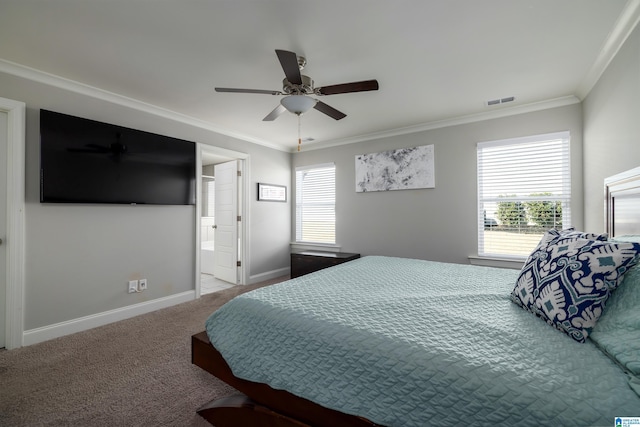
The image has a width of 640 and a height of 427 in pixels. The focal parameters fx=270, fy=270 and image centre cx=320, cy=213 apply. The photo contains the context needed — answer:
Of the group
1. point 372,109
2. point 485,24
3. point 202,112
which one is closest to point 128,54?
point 202,112

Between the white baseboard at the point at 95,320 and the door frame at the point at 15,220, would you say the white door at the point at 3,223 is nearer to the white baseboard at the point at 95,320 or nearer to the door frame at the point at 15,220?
the door frame at the point at 15,220

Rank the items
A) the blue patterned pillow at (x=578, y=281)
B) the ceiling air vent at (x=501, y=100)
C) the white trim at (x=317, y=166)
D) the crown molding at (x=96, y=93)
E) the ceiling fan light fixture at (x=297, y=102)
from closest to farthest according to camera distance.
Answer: the blue patterned pillow at (x=578, y=281), the ceiling fan light fixture at (x=297, y=102), the crown molding at (x=96, y=93), the ceiling air vent at (x=501, y=100), the white trim at (x=317, y=166)

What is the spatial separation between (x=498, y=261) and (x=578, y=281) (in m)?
2.52

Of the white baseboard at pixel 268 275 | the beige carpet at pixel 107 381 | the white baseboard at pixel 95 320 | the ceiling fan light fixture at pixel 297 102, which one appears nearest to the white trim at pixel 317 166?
the white baseboard at pixel 268 275

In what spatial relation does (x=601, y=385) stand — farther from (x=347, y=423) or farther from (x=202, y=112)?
(x=202, y=112)

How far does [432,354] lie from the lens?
3.17ft

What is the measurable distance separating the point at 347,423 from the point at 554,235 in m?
1.45

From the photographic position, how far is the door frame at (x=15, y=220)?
7.52 feet

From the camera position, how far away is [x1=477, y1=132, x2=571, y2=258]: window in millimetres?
3049

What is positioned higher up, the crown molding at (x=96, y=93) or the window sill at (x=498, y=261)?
the crown molding at (x=96, y=93)

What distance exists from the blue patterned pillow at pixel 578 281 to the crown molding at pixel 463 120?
2627 millimetres

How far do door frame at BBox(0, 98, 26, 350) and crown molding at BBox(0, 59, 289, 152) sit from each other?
281mm

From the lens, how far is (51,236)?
2.53 meters

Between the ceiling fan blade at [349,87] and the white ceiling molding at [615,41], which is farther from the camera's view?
the ceiling fan blade at [349,87]
